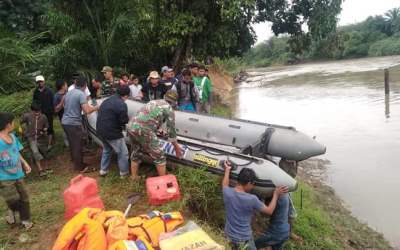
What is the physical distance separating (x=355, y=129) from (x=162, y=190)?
10.7 m

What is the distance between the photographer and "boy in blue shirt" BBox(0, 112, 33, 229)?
14.8 feet

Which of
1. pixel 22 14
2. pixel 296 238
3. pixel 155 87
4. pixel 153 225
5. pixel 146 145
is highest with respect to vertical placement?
pixel 22 14

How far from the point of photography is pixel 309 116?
57.5 ft

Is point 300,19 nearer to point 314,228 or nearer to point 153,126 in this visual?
point 314,228

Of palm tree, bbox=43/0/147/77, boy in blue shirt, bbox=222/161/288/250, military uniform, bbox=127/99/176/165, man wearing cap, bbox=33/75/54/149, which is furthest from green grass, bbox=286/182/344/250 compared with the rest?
palm tree, bbox=43/0/147/77

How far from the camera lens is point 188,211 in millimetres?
5410

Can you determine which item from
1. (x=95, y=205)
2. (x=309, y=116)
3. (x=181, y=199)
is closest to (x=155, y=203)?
(x=181, y=199)

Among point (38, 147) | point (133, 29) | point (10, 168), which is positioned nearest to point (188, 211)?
point (10, 168)

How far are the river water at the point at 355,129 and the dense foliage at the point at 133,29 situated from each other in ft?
11.5

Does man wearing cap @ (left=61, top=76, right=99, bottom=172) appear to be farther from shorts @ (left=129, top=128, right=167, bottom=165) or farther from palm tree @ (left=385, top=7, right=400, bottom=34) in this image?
palm tree @ (left=385, top=7, right=400, bottom=34)

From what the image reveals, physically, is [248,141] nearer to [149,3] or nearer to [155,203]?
[155,203]

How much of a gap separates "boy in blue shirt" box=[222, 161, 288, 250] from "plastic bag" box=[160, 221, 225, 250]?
61cm

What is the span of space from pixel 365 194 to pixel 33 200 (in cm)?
652

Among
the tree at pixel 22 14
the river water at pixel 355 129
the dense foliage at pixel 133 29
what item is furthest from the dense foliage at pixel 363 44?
the tree at pixel 22 14
